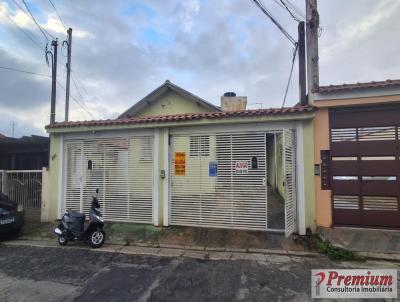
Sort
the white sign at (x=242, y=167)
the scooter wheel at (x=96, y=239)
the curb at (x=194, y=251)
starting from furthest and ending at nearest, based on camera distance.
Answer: the white sign at (x=242, y=167) → the scooter wheel at (x=96, y=239) → the curb at (x=194, y=251)

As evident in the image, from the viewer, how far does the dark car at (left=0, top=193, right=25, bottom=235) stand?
22.7ft

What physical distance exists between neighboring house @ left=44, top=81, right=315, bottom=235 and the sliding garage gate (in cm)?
3

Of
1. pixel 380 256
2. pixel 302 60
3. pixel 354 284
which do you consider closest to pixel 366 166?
pixel 380 256

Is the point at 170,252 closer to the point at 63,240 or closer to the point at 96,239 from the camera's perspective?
the point at 96,239

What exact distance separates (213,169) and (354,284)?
407 centimetres

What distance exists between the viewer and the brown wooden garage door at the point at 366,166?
20.8ft

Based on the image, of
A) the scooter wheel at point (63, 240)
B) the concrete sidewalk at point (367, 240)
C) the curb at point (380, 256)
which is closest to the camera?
the curb at point (380, 256)

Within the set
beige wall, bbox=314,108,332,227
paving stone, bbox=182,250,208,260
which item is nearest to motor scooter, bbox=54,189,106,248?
paving stone, bbox=182,250,208,260

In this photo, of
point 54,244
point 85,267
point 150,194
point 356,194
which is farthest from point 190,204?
point 356,194

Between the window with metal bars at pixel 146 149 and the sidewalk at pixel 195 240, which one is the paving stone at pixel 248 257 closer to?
the sidewalk at pixel 195 240

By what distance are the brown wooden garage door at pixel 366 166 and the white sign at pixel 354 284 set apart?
2046 millimetres

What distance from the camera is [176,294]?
4.09m

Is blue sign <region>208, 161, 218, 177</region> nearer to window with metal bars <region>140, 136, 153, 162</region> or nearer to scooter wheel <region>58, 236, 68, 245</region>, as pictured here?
window with metal bars <region>140, 136, 153, 162</region>

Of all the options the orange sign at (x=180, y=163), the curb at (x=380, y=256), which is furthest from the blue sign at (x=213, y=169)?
the curb at (x=380, y=256)
